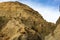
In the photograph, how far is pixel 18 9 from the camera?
125 feet

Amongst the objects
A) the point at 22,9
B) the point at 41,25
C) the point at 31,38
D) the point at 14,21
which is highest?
the point at 22,9

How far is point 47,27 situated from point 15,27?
13347 millimetres

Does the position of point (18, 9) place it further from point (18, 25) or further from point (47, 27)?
point (18, 25)

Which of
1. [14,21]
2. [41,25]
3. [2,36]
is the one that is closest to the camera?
[2,36]

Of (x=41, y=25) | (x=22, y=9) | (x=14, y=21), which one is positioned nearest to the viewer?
(x=14, y=21)

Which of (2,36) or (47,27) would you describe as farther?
(47,27)

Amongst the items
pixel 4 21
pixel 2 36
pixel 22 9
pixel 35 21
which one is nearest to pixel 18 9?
pixel 22 9

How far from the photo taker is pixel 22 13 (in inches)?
1430

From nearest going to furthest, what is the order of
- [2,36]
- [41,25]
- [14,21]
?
1. [2,36]
2. [14,21]
3. [41,25]

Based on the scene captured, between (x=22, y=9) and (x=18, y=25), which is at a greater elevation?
(x=22, y=9)

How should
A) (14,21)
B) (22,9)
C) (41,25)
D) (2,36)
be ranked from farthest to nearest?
(22,9) < (41,25) < (14,21) < (2,36)

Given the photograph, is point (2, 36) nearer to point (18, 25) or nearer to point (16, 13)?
point (18, 25)

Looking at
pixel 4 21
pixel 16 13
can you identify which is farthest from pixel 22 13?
pixel 4 21

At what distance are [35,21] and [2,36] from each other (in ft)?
43.5
